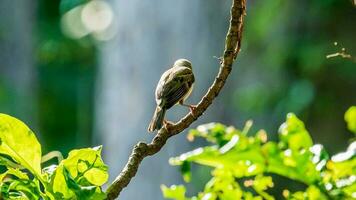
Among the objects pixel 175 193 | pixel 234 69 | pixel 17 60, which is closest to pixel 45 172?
pixel 175 193

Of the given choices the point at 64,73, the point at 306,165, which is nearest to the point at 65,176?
the point at 306,165

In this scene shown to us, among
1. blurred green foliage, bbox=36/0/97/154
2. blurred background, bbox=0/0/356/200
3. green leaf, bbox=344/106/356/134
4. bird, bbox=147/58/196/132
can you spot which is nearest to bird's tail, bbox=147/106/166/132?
bird, bbox=147/58/196/132

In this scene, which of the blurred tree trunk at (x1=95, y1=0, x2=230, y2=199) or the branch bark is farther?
the blurred tree trunk at (x1=95, y1=0, x2=230, y2=199)

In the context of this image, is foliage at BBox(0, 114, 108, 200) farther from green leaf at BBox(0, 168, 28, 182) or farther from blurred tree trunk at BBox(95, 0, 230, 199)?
blurred tree trunk at BBox(95, 0, 230, 199)

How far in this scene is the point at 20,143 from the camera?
0.74 meters

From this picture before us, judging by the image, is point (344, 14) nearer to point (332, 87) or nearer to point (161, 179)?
point (332, 87)

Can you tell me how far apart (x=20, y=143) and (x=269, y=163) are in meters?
0.45

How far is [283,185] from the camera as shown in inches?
149

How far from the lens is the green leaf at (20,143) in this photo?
73 centimetres

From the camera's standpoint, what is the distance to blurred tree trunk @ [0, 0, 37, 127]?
5328mm

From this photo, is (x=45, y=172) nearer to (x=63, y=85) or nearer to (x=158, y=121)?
(x=158, y=121)

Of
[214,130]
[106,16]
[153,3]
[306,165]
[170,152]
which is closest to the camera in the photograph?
[306,165]

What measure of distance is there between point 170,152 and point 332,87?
922 millimetres

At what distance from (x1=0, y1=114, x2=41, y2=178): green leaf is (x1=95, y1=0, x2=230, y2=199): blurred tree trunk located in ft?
9.99
